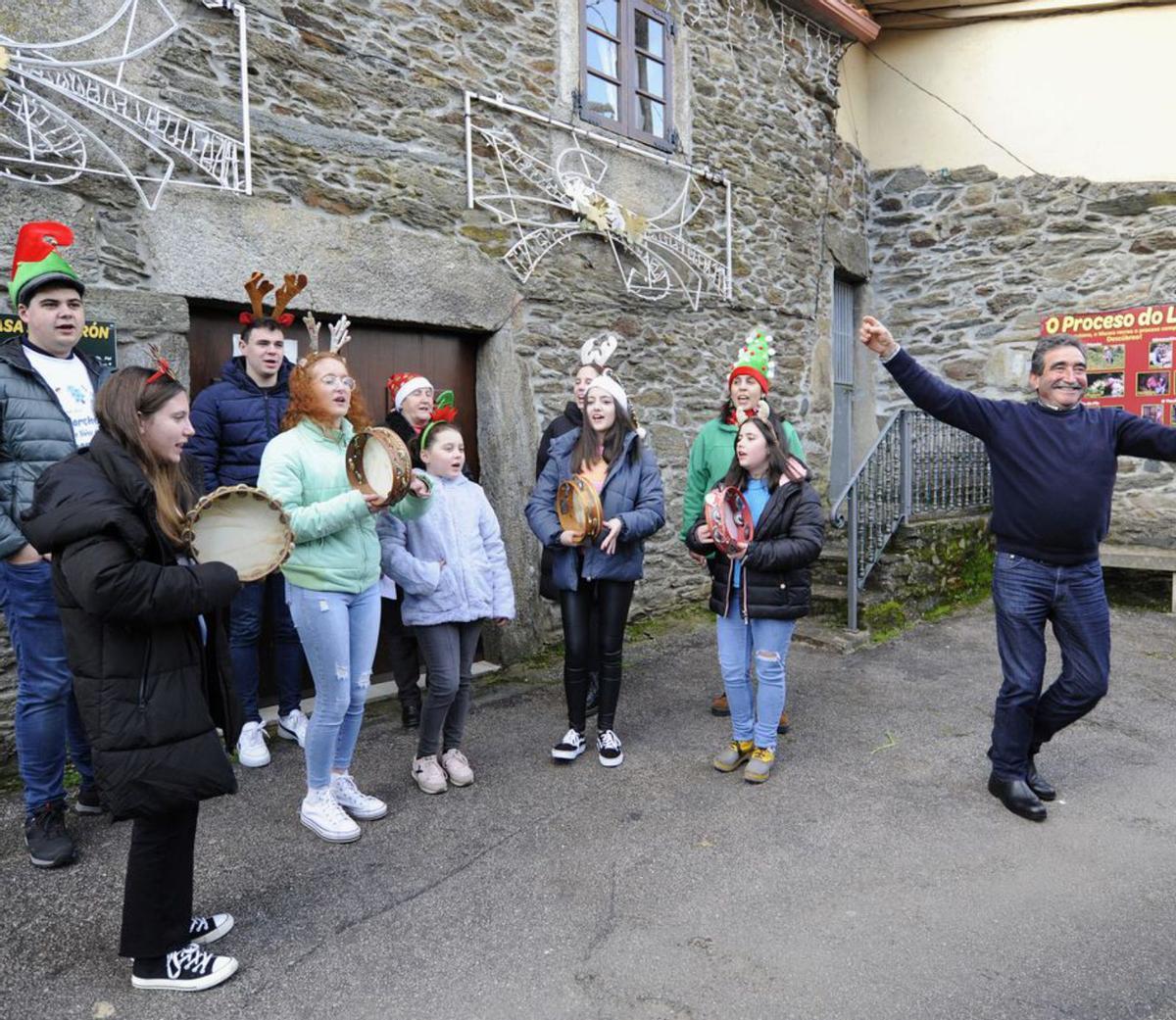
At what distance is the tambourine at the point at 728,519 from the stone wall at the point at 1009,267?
19.2ft

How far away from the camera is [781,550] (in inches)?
148

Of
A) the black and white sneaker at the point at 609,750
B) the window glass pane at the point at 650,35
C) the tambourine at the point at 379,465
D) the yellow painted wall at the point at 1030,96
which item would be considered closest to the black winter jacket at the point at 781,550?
the black and white sneaker at the point at 609,750

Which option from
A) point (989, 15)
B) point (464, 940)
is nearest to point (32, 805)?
point (464, 940)

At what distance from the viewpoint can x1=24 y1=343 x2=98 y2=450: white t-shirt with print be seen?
327 centimetres

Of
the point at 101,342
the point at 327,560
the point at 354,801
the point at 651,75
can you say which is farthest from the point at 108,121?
the point at 651,75

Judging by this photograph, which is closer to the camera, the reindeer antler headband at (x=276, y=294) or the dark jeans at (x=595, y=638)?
the reindeer antler headband at (x=276, y=294)

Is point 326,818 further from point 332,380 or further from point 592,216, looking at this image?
point 592,216

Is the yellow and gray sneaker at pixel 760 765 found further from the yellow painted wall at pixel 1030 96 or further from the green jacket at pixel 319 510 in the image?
the yellow painted wall at pixel 1030 96

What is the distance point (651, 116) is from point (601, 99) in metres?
0.54

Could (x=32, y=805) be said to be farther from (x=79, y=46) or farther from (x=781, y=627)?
(x=79, y=46)

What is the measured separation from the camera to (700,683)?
5.46 meters

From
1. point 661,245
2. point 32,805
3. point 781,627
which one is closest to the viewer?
point 32,805

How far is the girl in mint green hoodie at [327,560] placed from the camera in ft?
10.4

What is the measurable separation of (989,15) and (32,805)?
9.74 metres
